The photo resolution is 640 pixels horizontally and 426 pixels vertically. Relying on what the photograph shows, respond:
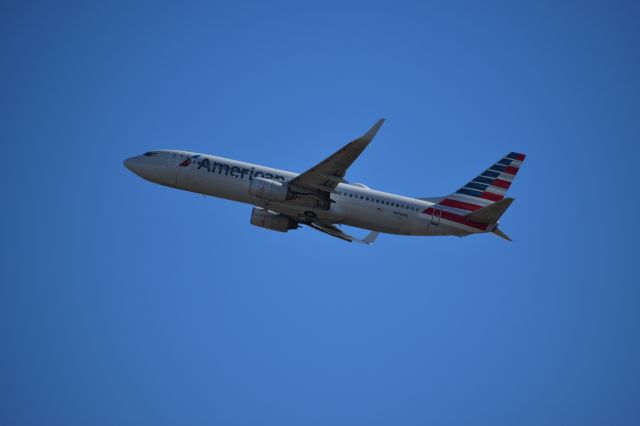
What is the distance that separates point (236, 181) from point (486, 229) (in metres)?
15.8

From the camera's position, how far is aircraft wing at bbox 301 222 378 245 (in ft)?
152

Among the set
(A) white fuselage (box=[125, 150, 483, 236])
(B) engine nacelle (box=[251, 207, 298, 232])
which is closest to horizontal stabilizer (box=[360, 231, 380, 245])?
(A) white fuselage (box=[125, 150, 483, 236])

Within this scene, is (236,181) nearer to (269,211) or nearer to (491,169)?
(269,211)

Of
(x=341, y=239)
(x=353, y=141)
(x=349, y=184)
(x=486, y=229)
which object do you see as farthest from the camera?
(x=341, y=239)

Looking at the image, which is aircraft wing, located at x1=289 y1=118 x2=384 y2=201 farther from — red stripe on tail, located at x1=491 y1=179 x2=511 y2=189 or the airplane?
red stripe on tail, located at x1=491 y1=179 x2=511 y2=189

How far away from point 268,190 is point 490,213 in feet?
43.6

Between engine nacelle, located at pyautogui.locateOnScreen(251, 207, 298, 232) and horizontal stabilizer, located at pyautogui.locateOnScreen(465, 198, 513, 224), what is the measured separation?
11.9 meters

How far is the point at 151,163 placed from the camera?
152 feet

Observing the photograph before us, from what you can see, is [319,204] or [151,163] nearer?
[319,204]

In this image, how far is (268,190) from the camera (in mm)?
41750

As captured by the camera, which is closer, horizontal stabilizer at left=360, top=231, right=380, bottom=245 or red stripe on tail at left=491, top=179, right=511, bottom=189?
red stripe on tail at left=491, top=179, right=511, bottom=189

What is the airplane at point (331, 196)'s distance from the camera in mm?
41469

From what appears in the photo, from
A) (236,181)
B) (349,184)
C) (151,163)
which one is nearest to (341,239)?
(349,184)

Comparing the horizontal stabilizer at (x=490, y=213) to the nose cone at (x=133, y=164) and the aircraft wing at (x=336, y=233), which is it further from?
the nose cone at (x=133, y=164)
